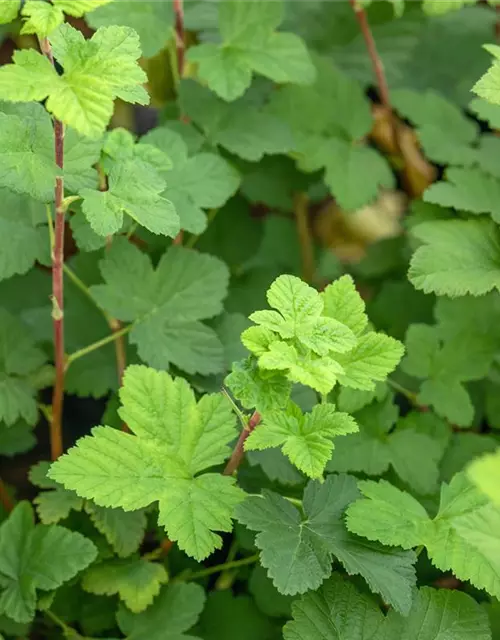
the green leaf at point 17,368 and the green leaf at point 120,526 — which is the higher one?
the green leaf at point 17,368

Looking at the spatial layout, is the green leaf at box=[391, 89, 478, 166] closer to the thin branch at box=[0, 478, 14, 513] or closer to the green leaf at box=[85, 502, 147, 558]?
the green leaf at box=[85, 502, 147, 558]

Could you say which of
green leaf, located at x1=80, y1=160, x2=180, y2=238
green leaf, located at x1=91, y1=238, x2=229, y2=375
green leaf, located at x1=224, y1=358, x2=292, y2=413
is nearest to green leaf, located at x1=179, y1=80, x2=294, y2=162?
green leaf, located at x1=91, y1=238, x2=229, y2=375

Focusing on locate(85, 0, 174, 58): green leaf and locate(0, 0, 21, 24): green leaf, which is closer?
locate(0, 0, 21, 24): green leaf

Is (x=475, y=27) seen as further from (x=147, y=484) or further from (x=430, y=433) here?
(x=147, y=484)

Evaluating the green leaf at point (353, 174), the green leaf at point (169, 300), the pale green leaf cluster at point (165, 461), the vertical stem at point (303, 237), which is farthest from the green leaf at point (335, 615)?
the vertical stem at point (303, 237)

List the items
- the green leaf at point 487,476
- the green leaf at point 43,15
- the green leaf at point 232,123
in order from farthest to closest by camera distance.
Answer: the green leaf at point 232,123
the green leaf at point 43,15
the green leaf at point 487,476

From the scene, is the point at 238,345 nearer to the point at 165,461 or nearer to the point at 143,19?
the point at 165,461

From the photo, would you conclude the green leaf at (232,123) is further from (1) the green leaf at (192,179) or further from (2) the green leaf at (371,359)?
(2) the green leaf at (371,359)
